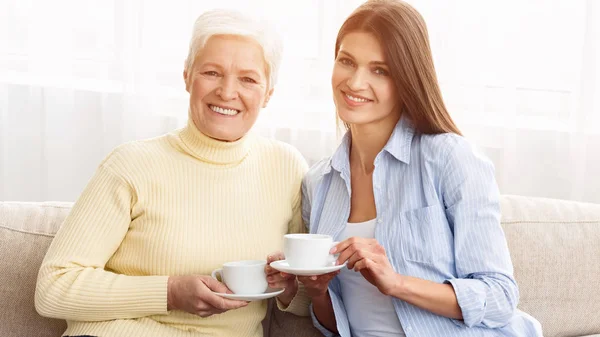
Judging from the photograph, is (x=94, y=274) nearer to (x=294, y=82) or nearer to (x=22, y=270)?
(x=22, y=270)

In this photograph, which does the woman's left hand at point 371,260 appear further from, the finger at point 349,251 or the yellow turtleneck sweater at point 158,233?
the yellow turtleneck sweater at point 158,233

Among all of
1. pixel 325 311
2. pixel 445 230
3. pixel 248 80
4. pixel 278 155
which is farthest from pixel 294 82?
pixel 445 230

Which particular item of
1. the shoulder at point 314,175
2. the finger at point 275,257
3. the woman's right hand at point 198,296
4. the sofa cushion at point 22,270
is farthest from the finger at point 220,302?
the sofa cushion at point 22,270

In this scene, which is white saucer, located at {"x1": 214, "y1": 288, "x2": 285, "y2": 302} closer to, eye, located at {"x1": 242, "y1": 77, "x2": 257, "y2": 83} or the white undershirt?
the white undershirt

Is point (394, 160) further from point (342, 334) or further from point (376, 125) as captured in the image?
point (342, 334)

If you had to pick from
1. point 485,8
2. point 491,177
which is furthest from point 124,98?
point 491,177

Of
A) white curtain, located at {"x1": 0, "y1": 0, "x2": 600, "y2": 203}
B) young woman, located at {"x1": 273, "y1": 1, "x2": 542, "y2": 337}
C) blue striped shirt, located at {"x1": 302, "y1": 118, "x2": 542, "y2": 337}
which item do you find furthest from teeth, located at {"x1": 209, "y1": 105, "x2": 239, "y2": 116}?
white curtain, located at {"x1": 0, "y1": 0, "x2": 600, "y2": 203}

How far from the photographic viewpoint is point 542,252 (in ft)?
7.39

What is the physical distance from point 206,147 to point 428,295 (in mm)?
647

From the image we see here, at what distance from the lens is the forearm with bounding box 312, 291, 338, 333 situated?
1.99 metres

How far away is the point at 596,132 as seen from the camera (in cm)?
301

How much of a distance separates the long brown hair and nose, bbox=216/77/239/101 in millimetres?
Result: 320

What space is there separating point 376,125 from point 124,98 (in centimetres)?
162

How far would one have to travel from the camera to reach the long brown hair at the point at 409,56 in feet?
6.15
